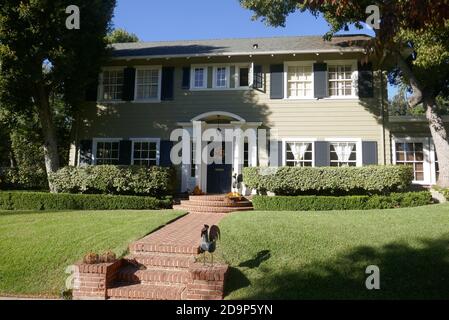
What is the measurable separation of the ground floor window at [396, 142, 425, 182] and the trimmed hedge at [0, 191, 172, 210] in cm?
918

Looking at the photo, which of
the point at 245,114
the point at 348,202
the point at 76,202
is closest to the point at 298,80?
the point at 245,114

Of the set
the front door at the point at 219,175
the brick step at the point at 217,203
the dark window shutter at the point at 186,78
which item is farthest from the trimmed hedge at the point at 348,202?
the dark window shutter at the point at 186,78

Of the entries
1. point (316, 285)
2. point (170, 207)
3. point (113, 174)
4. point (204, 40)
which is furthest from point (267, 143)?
point (316, 285)

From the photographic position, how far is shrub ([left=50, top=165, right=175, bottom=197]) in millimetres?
12969

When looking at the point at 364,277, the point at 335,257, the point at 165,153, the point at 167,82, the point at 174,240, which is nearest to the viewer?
the point at 364,277

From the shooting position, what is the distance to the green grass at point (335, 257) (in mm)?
5566

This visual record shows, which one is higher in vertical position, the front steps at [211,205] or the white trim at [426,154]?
the white trim at [426,154]

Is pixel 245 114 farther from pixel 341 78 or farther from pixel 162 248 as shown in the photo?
pixel 162 248

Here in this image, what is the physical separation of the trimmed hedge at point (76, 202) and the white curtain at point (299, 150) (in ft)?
17.2

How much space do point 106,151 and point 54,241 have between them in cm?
811

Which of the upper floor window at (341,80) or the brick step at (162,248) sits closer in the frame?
the brick step at (162,248)

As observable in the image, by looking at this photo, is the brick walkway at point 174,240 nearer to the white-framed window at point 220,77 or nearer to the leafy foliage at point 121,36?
the white-framed window at point 220,77

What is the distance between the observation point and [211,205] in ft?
37.9
